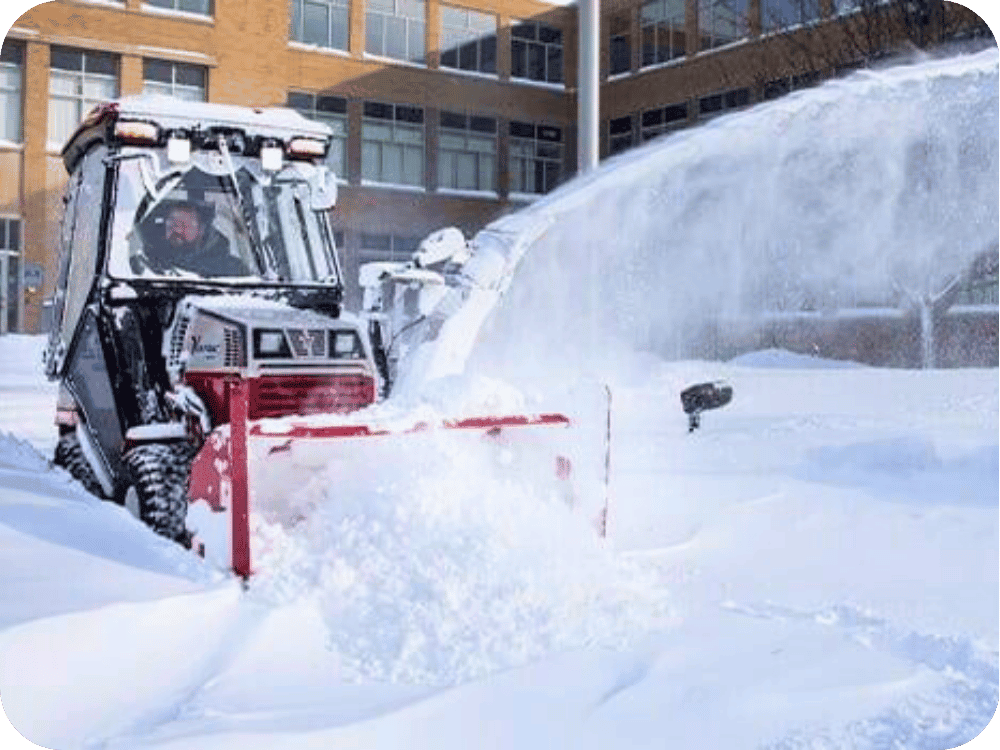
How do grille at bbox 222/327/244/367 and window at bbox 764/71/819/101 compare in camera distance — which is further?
window at bbox 764/71/819/101

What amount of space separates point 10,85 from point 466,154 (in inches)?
64.1

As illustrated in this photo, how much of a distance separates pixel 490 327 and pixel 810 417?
1.32 meters

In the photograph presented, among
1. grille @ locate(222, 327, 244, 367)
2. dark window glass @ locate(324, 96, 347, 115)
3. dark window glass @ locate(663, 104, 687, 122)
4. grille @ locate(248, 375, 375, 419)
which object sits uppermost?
dark window glass @ locate(663, 104, 687, 122)

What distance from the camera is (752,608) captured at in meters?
2.94

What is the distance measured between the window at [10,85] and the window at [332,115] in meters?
1.06

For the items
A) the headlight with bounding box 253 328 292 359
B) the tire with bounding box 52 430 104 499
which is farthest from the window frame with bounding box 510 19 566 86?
the tire with bounding box 52 430 104 499

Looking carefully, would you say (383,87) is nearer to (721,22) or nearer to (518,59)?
(518,59)

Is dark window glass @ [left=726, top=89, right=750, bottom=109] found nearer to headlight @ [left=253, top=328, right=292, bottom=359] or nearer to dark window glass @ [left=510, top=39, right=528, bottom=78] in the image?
dark window glass @ [left=510, top=39, right=528, bottom=78]

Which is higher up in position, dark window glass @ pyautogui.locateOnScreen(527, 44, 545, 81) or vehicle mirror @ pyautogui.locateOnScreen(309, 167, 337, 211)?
dark window glass @ pyautogui.locateOnScreen(527, 44, 545, 81)

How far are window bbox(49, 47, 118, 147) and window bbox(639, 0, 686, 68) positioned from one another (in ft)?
6.55

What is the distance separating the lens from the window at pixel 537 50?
150 inches

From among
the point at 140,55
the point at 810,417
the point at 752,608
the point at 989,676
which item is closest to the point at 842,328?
the point at 810,417

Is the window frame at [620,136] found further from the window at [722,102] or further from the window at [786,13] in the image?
the window at [786,13]

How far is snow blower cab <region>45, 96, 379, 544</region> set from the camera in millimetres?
3682
